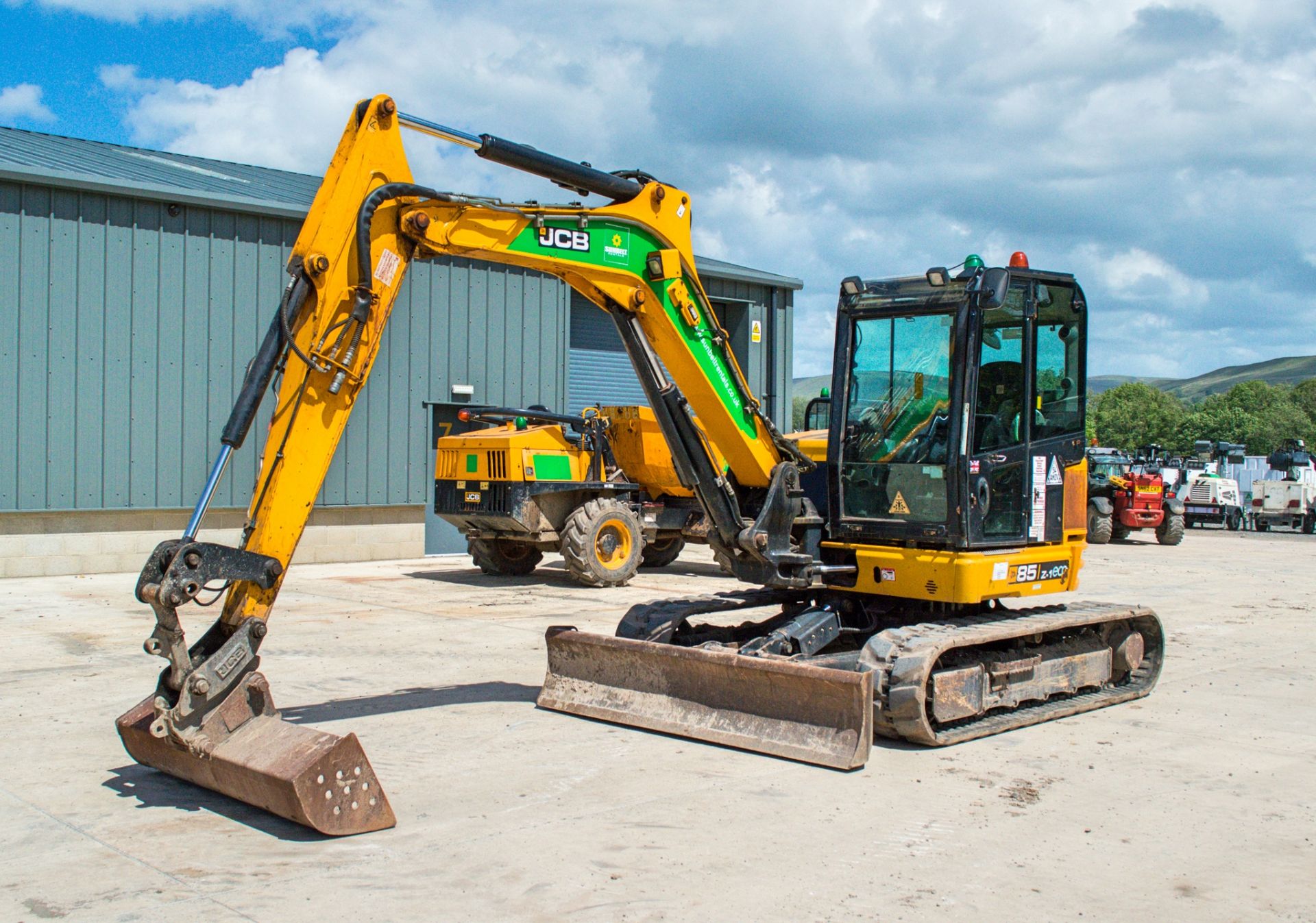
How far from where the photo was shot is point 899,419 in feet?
27.3

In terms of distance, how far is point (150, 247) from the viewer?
17047 mm

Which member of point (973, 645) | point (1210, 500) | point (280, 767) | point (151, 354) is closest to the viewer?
point (280, 767)

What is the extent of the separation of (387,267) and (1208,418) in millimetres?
91877

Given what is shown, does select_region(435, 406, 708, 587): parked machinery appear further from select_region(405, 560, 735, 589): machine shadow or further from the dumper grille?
select_region(405, 560, 735, 589): machine shadow

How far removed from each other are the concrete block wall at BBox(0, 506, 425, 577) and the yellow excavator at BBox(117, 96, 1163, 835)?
8.73 metres

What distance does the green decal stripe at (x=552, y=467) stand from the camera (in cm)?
1578

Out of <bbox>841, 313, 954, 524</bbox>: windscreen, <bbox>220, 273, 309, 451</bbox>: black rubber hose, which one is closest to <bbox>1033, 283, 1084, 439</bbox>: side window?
<bbox>841, 313, 954, 524</bbox>: windscreen

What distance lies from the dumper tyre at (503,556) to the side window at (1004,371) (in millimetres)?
9977

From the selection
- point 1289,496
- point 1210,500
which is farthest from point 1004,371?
point 1289,496

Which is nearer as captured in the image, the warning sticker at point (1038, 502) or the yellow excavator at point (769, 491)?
the yellow excavator at point (769, 491)

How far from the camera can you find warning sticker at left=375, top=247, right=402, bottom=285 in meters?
6.55

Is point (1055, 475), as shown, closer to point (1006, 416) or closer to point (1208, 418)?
point (1006, 416)

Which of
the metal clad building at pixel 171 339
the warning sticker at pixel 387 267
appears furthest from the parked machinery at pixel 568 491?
the warning sticker at pixel 387 267

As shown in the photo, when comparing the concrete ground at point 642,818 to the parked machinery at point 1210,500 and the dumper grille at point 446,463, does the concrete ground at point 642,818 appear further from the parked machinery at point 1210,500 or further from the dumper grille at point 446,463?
the parked machinery at point 1210,500
